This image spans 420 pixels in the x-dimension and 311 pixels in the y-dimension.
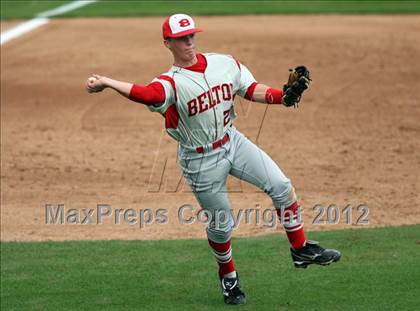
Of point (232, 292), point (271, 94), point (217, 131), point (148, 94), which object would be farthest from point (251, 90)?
point (232, 292)

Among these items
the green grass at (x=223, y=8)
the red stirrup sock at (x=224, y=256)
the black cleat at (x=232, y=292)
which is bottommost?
the green grass at (x=223, y=8)

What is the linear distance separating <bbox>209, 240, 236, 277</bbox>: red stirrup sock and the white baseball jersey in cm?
94

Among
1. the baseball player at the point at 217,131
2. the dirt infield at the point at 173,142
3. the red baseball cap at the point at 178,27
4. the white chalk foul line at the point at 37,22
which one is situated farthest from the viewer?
the white chalk foul line at the point at 37,22

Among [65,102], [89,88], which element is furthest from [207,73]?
[65,102]

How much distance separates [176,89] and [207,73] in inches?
13.0

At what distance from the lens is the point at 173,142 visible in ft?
52.2

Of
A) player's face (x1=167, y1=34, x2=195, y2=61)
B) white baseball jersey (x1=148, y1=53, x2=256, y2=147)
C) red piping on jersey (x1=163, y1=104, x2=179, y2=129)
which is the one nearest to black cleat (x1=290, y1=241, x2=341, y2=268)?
white baseball jersey (x1=148, y1=53, x2=256, y2=147)

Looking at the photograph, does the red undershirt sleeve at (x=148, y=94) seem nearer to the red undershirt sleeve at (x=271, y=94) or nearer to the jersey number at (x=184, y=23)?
the jersey number at (x=184, y=23)

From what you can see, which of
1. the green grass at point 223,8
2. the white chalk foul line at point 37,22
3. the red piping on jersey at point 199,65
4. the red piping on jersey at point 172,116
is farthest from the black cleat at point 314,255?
the green grass at point 223,8

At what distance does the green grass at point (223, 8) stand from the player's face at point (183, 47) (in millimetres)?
14574

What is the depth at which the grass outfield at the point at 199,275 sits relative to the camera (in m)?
8.77

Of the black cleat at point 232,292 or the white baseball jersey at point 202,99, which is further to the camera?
the black cleat at point 232,292

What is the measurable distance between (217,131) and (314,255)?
131 cm

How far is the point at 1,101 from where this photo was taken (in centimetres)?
1784
